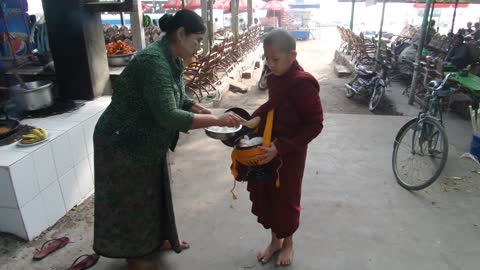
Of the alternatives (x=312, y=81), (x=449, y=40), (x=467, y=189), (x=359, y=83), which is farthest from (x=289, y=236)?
(x=449, y=40)

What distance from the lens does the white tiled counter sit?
7.79 feet

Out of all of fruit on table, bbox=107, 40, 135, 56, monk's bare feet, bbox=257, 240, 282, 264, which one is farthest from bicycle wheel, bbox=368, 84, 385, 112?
monk's bare feet, bbox=257, 240, 282, 264

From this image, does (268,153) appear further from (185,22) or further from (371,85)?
(371,85)

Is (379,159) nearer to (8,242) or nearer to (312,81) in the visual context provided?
(312,81)

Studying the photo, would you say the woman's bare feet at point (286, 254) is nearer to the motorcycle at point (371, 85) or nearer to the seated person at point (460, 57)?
the motorcycle at point (371, 85)

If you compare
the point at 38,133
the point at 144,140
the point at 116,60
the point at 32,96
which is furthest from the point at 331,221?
the point at 116,60

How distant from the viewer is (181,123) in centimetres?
179

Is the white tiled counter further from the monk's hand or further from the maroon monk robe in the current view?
the monk's hand

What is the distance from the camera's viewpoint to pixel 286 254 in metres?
2.41

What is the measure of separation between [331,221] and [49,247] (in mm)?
2159

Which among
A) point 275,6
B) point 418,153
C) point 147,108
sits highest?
point 275,6

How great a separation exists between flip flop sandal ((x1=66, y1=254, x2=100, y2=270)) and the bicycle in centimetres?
284

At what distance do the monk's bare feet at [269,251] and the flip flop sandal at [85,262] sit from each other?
1131 mm

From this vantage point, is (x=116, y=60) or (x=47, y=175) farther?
(x=116, y=60)
